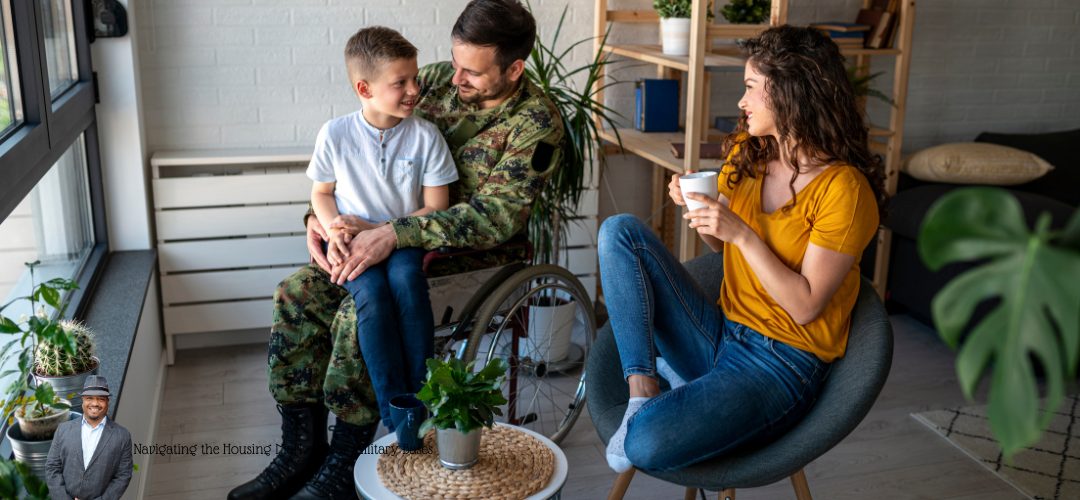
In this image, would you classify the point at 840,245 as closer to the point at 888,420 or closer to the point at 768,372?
the point at 768,372

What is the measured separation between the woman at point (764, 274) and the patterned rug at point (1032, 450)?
95 cm

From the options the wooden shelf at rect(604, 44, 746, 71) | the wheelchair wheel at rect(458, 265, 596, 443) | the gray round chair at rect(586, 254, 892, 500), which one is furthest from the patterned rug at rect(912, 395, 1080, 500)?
the wooden shelf at rect(604, 44, 746, 71)

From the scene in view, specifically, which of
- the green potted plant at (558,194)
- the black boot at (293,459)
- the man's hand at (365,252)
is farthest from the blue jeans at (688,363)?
the green potted plant at (558,194)

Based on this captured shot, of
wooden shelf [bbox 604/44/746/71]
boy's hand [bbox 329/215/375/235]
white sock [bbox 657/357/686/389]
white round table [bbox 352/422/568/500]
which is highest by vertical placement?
wooden shelf [bbox 604/44/746/71]

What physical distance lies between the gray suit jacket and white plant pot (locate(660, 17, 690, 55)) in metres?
2.38

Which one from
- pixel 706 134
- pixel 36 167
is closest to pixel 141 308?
pixel 36 167

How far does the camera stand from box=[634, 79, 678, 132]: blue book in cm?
352

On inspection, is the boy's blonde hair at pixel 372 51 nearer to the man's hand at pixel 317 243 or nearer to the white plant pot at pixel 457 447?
the man's hand at pixel 317 243

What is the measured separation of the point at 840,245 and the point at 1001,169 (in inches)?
82.1

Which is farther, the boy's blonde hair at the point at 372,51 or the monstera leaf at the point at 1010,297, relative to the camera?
the boy's blonde hair at the point at 372,51

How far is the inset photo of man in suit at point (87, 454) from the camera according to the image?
4.14 ft

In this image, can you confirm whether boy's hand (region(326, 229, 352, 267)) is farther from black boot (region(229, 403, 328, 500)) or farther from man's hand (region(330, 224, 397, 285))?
black boot (region(229, 403, 328, 500))

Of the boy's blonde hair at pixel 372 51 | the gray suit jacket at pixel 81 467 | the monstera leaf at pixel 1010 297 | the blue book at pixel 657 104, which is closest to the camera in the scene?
the monstera leaf at pixel 1010 297

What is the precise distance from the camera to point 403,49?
2225 millimetres
